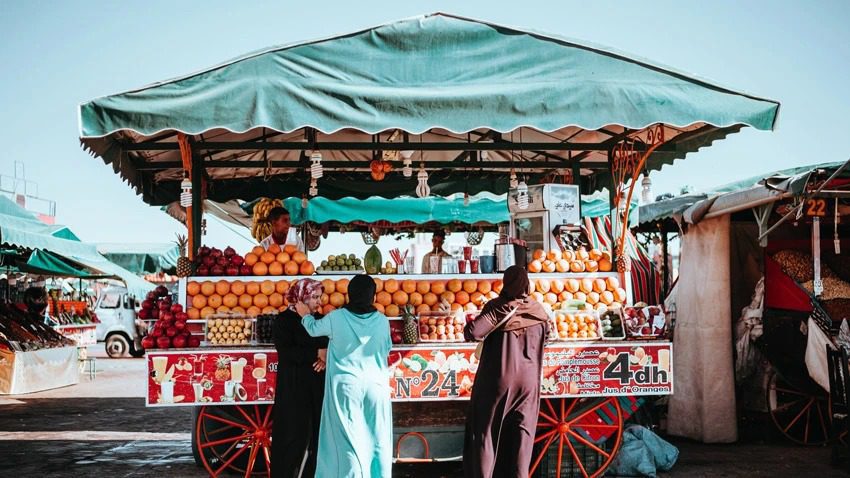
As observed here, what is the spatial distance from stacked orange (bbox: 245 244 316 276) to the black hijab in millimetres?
1876

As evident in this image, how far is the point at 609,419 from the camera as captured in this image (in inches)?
250

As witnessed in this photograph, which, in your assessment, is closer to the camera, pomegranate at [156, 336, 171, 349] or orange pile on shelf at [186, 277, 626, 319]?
pomegranate at [156, 336, 171, 349]

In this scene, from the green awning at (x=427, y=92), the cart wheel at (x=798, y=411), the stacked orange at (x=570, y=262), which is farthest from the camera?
the cart wheel at (x=798, y=411)

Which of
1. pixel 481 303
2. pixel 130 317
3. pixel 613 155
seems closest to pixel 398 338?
pixel 481 303

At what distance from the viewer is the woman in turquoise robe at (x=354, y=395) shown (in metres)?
4.93

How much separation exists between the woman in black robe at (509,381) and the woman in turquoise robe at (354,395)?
702mm

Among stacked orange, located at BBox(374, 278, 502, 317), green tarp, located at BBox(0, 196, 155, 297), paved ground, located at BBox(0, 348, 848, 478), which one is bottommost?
paved ground, located at BBox(0, 348, 848, 478)

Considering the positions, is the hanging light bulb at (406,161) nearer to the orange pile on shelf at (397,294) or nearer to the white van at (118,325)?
the orange pile on shelf at (397,294)

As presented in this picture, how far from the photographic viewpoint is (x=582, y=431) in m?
6.35

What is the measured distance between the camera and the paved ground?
6.99 meters

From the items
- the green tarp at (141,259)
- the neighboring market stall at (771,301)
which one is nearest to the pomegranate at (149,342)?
the neighboring market stall at (771,301)

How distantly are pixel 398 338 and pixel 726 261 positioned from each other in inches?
166

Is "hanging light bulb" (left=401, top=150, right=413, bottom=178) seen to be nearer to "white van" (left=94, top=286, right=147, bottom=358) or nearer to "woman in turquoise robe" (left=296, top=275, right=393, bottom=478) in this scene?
"woman in turquoise robe" (left=296, top=275, right=393, bottom=478)

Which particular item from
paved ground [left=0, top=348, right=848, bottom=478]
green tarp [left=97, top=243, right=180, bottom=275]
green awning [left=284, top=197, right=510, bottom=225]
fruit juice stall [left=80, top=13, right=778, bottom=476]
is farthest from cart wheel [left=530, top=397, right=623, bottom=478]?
green tarp [left=97, top=243, right=180, bottom=275]
